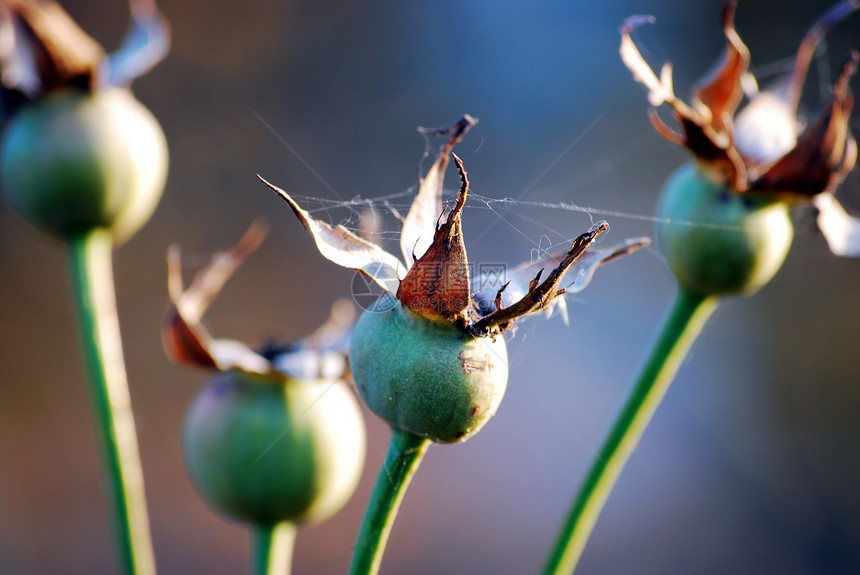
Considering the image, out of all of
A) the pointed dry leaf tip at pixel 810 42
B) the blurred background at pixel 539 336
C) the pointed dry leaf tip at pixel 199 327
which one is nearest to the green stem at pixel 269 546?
the pointed dry leaf tip at pixel 199 327

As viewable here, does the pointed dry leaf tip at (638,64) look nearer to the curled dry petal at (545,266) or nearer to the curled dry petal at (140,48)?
the curled dry petal at (545,266)

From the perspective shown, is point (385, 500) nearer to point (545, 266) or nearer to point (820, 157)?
Result: point (545, 266)

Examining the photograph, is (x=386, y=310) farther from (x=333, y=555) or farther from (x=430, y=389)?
(x=333, y=555)

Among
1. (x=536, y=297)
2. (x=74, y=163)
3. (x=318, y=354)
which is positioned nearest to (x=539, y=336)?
(x=318, y=354)


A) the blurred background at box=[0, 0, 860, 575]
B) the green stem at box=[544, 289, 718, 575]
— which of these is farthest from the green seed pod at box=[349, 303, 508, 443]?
the blurred background at box=[0, 0, 860, 575]

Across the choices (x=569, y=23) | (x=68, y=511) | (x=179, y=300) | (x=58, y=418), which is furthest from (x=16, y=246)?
(x=569, y=23)

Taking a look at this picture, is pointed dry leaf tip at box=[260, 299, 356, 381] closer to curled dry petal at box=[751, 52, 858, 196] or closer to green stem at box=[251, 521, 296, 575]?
green stem at box=[251, 521, 296, 575]
